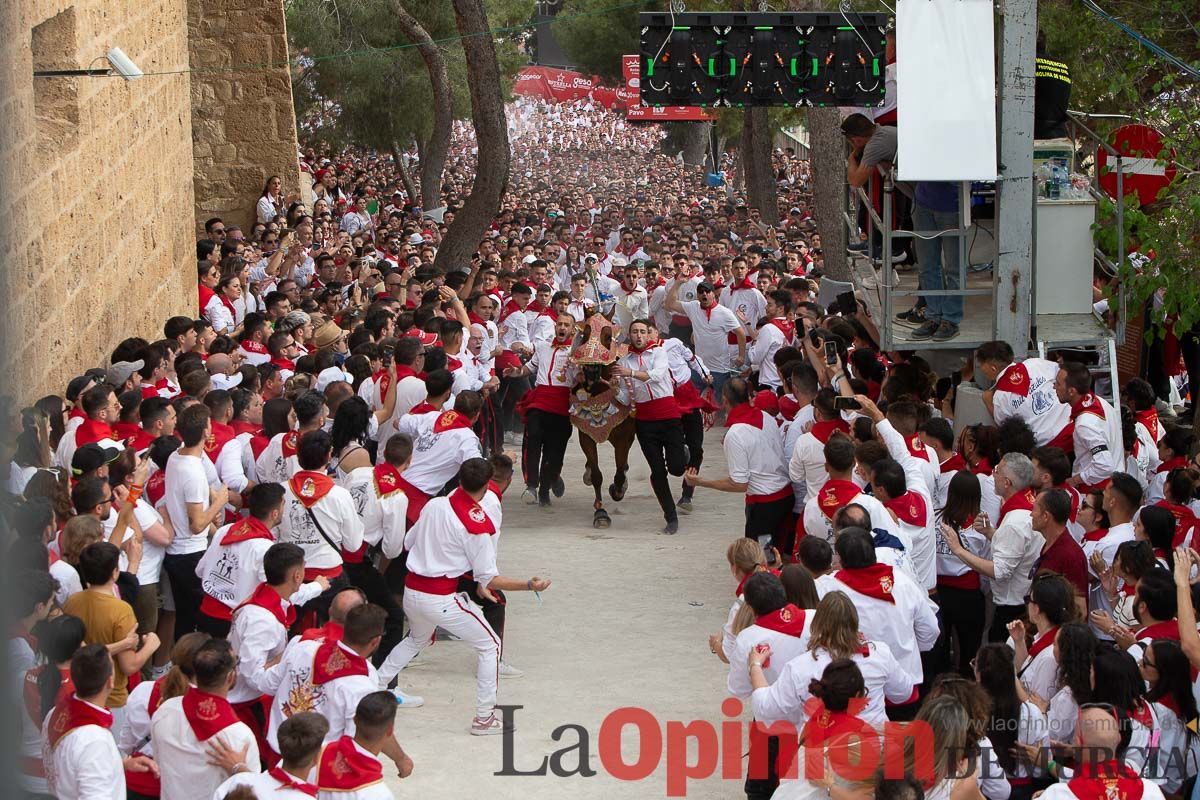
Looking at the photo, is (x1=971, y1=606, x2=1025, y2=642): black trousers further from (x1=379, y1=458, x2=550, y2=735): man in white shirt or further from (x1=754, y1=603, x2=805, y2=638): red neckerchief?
(x1=379, y1=458, x2=550, y2=735): man in white shirt

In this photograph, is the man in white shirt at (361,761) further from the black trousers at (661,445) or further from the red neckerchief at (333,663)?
the black trousers at (661,445)

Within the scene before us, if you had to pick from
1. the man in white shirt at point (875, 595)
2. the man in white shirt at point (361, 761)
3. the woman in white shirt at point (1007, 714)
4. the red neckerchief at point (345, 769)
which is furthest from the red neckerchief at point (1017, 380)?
the red neckerchief at point (345, 769)

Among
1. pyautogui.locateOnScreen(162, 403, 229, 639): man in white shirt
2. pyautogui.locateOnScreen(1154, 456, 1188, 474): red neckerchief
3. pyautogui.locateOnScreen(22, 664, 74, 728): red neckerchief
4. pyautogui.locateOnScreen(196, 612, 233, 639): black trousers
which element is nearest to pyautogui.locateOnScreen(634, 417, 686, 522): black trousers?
pyautogui.locateOnScreen(1154, 456, 1188, 474): red neckerchief

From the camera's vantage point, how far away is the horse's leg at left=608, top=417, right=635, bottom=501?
11.3 metres

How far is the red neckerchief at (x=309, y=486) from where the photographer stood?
704 centimetres

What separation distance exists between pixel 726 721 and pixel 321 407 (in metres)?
2.87

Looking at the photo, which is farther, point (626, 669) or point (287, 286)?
point (287, 286)

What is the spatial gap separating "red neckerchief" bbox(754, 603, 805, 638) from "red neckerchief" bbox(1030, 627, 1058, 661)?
0.94 m

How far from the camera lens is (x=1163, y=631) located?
561 centimetres

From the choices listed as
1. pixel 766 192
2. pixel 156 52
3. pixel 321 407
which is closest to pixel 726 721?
pixel 321 407

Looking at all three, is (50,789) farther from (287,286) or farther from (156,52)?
(156,52)

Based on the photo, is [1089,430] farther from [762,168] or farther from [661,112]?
[661,112]

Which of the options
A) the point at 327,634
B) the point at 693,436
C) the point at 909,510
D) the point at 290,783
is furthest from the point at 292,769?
the point at 693,436

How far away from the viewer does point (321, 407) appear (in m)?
7.87
